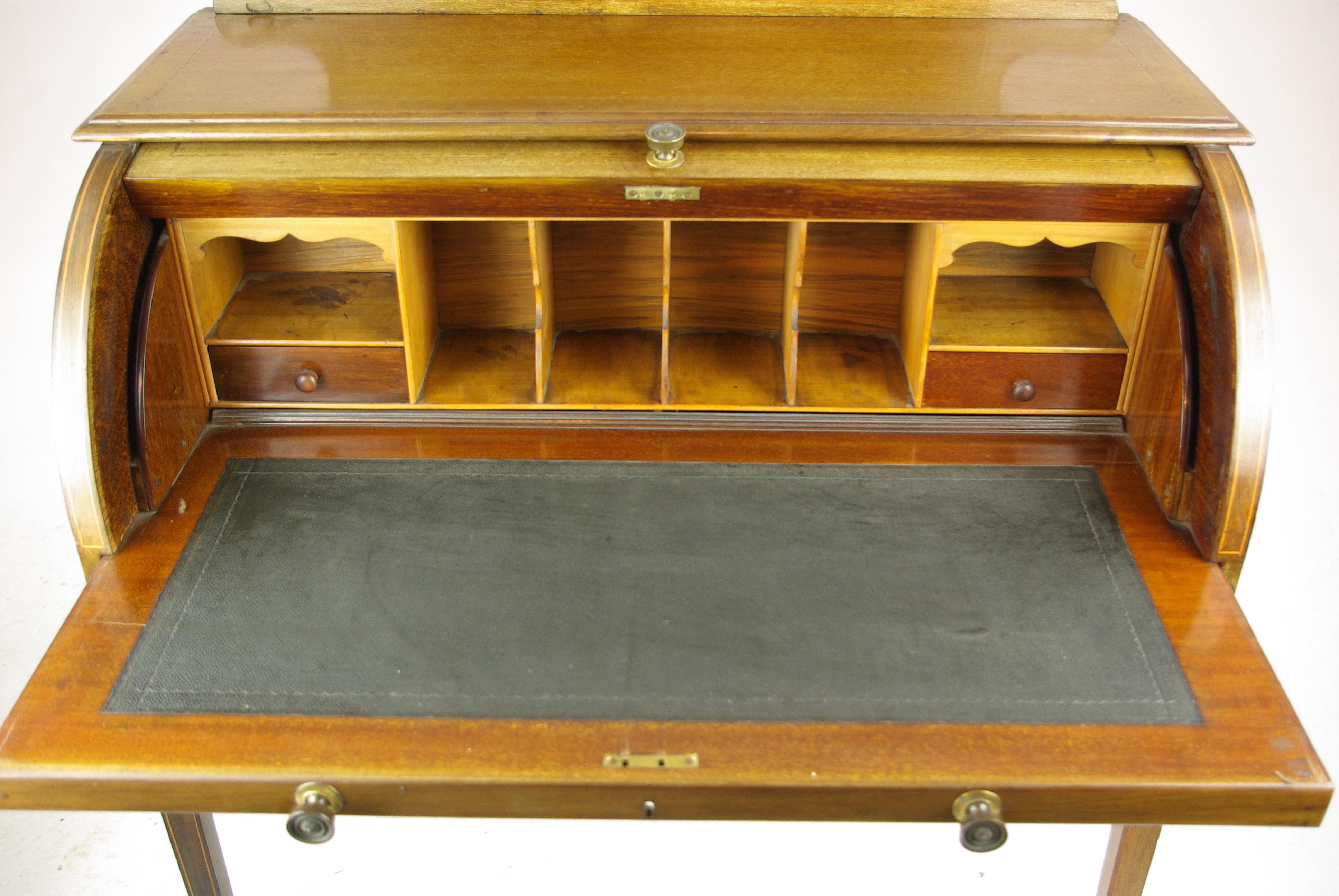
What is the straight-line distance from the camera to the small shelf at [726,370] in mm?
2074

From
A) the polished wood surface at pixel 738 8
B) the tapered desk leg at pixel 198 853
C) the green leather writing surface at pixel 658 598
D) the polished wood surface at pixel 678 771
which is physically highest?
the polished wood surface at pixel 738 8

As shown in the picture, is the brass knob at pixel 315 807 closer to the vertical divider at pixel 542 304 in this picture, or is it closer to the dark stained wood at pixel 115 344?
the dark stained wood at pixel 115 344

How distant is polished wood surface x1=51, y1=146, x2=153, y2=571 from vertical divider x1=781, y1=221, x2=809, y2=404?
979 mm

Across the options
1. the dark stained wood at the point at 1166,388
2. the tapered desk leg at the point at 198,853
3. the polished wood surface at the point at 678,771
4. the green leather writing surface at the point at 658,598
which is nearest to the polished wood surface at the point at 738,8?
the dark stained wood at the point at 1166,388

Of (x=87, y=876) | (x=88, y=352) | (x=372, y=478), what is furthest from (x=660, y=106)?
(x=87, y=876)

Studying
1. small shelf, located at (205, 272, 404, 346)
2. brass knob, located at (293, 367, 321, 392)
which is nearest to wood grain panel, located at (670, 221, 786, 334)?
small shelf, located at (205, 272, 404, 346)

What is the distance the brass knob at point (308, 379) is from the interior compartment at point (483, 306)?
6.9 inches

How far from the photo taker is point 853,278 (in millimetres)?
2217

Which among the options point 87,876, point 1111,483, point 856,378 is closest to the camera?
point 1111,483

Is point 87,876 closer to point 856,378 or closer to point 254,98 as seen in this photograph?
point 254,98

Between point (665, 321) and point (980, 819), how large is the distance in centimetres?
88

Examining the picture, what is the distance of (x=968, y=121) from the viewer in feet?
5.98

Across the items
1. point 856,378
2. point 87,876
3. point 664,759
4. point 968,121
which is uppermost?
point 968,121

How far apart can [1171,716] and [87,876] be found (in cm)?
208
